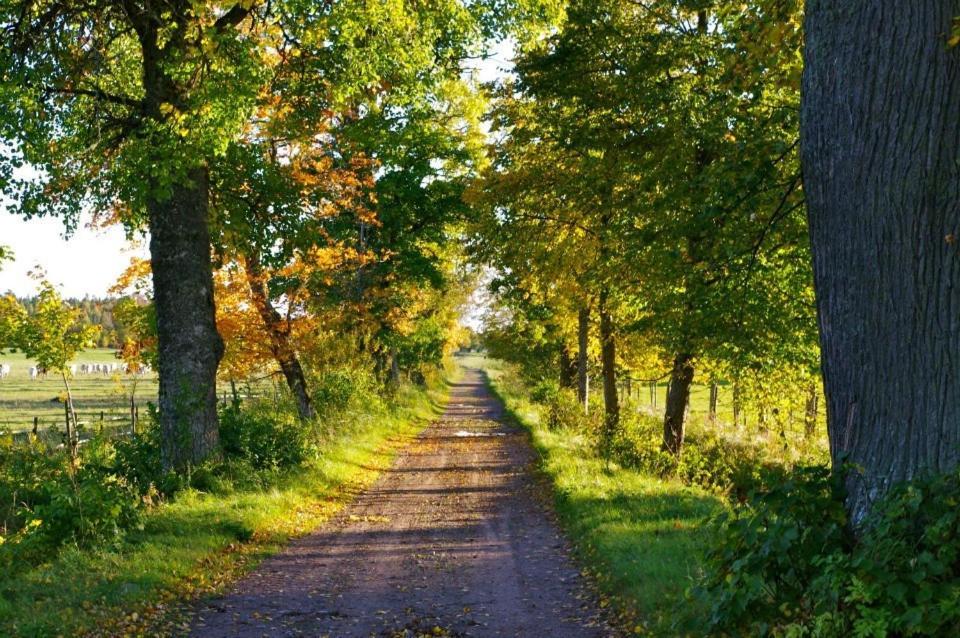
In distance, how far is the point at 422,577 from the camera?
28.6 feet

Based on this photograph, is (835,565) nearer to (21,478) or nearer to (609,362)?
(21,478)

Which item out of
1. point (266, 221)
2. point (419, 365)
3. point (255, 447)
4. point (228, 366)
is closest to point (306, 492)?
point (255, 447)

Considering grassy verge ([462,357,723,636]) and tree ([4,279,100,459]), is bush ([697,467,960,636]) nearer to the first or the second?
grassy verge ([462,357,723,636])

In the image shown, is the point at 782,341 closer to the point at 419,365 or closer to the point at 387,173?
the point at 387,173

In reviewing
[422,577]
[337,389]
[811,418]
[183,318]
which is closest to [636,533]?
[422,577]

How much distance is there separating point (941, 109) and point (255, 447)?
457 inches

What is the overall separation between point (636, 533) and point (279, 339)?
47.4 ft

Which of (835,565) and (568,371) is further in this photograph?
(568,371)

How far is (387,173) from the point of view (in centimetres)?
2686

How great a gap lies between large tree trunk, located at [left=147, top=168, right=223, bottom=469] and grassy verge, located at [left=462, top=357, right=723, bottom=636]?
5.81 meters

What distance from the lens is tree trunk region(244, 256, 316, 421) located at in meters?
20.3

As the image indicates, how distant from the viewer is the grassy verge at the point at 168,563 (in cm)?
659

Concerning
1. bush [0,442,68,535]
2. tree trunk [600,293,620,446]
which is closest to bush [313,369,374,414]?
tree trunk [600,293,620,446]

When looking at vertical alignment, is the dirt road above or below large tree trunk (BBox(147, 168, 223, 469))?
below
